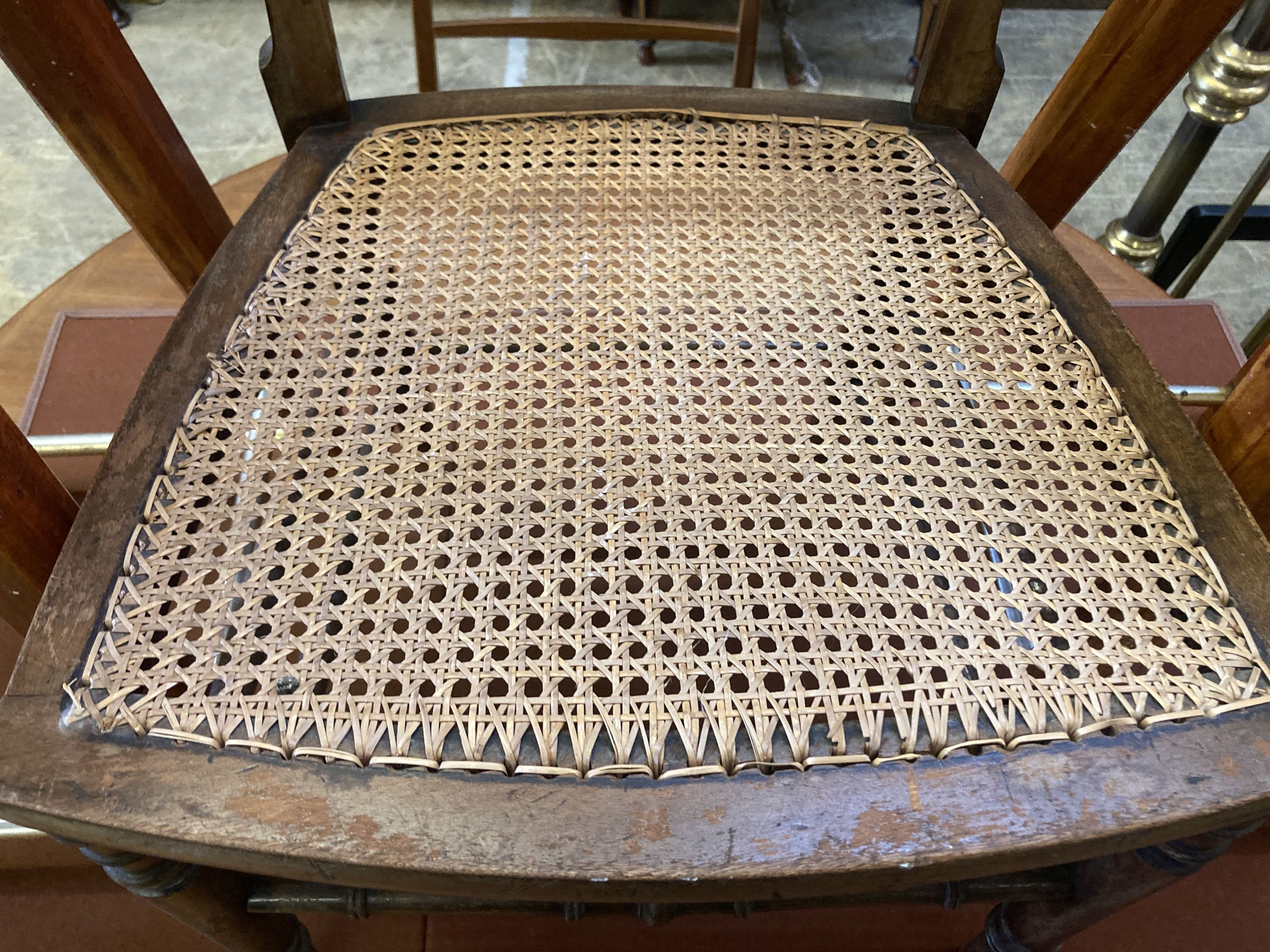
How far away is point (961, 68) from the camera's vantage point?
58cm

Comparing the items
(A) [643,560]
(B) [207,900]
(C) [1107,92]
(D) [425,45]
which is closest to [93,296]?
(D) [425,45]

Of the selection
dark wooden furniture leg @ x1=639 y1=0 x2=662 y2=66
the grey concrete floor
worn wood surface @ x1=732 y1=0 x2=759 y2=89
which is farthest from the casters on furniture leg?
worn wood surface @ x1=732 y1=0 x2=759 y2=89

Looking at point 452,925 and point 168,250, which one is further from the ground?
point 168,250

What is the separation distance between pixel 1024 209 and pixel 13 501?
607 mm

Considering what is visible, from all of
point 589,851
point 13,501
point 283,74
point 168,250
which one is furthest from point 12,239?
point 589,851

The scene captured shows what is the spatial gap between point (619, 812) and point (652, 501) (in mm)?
150

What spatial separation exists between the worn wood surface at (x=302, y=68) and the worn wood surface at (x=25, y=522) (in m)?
0.27

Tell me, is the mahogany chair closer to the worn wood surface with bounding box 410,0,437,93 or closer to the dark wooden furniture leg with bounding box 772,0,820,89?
the worn wood surface with bounding box 410,0,437,93

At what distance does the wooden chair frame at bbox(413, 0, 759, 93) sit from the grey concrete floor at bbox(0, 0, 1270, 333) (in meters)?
0.71

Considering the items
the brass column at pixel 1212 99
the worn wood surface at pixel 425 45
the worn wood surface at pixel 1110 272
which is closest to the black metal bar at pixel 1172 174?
the brass column at pixel 1212 99

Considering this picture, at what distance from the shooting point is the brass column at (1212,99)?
35.7 inches

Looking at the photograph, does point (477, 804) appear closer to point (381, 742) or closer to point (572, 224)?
point (381, 742)

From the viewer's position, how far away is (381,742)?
0.37m

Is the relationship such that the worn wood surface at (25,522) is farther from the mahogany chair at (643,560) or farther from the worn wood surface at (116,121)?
the worn wood surface at (116,121)
